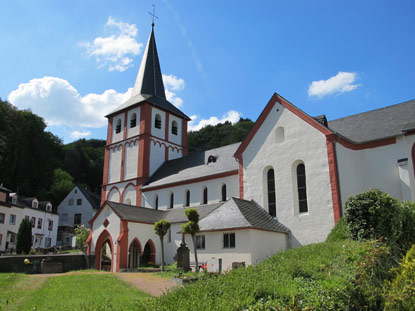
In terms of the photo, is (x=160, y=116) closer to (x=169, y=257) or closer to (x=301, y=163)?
(x=169, y=257)

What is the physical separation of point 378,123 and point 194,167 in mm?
16155

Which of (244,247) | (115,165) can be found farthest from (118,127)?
(244,247)

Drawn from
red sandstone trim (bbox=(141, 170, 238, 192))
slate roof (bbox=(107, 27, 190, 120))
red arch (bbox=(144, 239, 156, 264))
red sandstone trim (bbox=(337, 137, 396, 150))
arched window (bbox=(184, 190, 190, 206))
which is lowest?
red arch (bbox=(144, 239, 156, 264))

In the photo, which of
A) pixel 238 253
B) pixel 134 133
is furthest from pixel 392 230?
pixel 134 133

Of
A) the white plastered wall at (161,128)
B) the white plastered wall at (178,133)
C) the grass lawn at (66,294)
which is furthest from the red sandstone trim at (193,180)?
the grass lawn at (66,294)

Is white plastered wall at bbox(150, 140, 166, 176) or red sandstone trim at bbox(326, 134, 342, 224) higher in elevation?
white plastered wall at bbox(150, 140, 166, 176)

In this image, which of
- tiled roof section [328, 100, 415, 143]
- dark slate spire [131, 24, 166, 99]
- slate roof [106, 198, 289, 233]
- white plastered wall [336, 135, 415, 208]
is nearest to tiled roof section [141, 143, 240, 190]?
slate roof [106, 198, 289, 233]

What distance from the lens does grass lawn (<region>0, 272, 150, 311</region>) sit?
443 inches

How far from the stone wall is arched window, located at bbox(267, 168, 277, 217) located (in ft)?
48.7

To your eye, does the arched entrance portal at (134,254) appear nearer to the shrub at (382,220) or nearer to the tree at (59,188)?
the shrub at (382,220)

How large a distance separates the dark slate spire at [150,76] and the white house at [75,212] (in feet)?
89.1

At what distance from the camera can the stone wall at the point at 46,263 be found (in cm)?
2334

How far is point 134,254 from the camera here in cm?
2830

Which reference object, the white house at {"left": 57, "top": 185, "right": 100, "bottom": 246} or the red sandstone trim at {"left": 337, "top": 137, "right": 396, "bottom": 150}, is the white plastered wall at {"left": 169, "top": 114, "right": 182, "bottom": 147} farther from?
the white house at {"left": 57, "top": 185, "right": 100, "bottom": 246}
